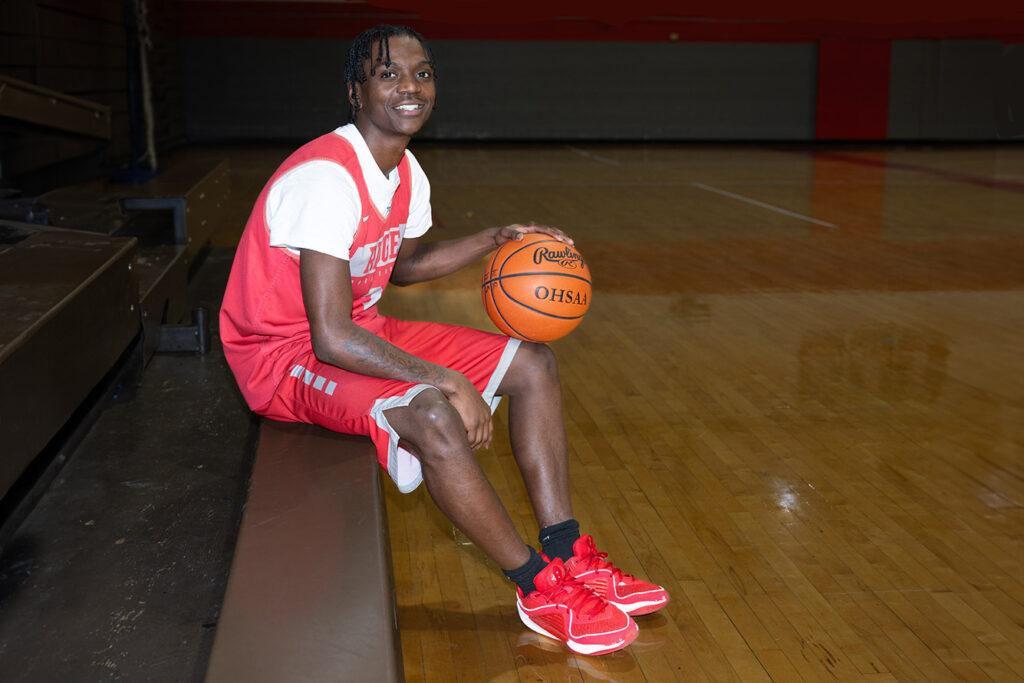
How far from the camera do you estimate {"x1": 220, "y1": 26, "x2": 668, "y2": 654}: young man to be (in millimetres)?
1498

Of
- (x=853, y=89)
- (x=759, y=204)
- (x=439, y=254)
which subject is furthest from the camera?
(x=853, y=89)

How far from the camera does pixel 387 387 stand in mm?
1534

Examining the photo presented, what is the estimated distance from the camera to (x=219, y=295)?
3.94 meters

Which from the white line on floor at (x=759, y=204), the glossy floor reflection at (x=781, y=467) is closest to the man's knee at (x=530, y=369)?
the glossy floor reflection at (x=781, y=467)

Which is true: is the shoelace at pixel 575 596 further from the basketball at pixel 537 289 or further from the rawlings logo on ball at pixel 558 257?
the rawlings logo on ball at pixel 558 257

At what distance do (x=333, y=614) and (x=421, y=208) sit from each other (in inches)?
37.4

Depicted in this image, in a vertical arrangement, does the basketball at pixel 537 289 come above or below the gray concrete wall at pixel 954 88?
below

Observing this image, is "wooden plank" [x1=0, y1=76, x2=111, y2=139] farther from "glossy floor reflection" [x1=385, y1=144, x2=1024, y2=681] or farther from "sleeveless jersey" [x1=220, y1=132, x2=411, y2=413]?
"sleeveless jersey" [x1=220, y1=132, x2=411, y2=413]

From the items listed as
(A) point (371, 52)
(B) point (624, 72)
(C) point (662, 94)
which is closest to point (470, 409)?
(A) point (371, 52)

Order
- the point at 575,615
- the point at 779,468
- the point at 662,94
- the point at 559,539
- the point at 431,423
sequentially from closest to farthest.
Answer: the point at 431,423 < the point at 575,615 < the point at 559,539 < the point at 779,468 < the point at 662,94

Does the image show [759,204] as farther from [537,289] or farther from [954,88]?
[954,88]

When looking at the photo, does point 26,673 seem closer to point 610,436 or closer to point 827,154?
point 610,436

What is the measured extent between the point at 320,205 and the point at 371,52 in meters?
0.31

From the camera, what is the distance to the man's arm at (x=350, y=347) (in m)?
1.50
